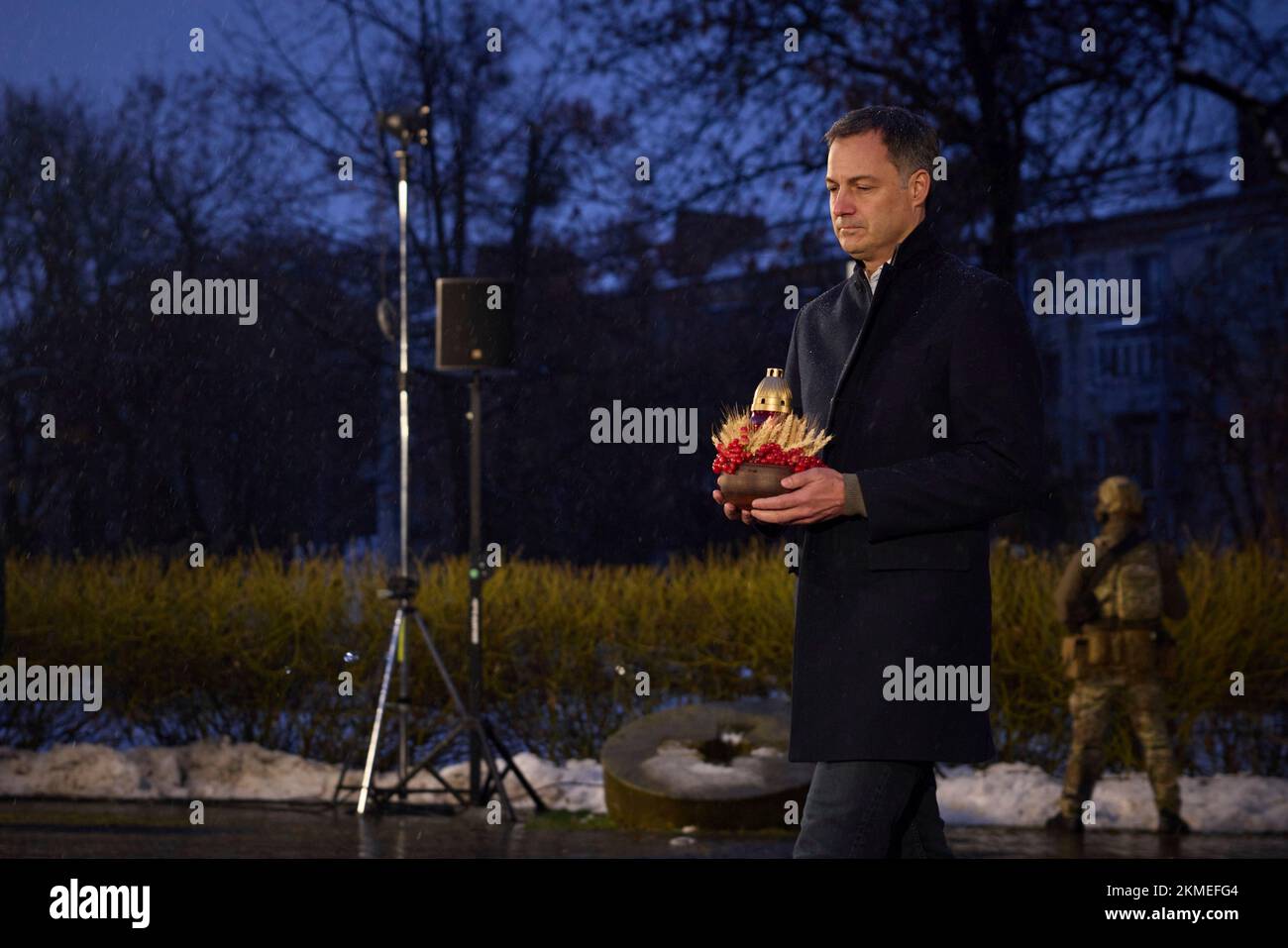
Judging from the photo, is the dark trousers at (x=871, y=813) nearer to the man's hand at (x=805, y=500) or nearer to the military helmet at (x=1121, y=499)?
the man's hand at (x=805, y=500)

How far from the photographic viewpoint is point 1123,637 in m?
9.16

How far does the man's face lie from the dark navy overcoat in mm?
55

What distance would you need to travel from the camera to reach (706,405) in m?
15.5

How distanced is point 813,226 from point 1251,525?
457cm

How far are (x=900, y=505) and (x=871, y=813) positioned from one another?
592 mm

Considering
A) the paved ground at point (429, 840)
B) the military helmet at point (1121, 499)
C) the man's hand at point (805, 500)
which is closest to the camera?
the man's hand at point (805, 500)

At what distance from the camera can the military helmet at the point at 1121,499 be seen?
9219 millimetres

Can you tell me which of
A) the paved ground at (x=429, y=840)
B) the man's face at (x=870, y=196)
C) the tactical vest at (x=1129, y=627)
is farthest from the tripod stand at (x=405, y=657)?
the man's face at (x=870, y=196)

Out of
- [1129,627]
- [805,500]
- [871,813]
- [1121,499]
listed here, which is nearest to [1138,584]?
[1129,627]

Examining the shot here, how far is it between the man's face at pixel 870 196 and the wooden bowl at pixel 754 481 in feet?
1.67

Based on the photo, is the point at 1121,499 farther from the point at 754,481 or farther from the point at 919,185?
the point at 754,481

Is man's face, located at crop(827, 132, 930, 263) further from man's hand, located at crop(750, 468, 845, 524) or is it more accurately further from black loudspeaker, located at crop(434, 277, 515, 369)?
black loudspeaker, located at crop(434, 277, 515, 369)

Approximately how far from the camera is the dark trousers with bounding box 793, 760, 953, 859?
10.8ft
